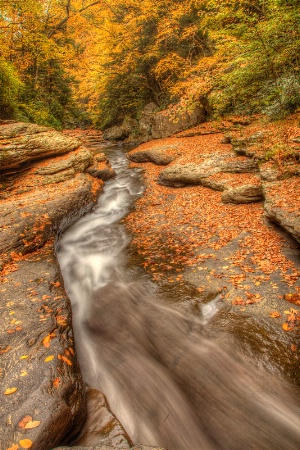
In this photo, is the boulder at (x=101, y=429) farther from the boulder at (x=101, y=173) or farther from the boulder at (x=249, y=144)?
the boulder at (x=101, y=173)

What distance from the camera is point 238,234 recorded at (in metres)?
6.47

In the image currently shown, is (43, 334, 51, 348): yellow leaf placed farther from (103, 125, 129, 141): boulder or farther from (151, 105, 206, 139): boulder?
(103, 125, 129, 141): boulder

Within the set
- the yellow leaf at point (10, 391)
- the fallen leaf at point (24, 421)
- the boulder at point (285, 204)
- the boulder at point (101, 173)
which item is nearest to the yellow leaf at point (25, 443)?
the fallen leaf at point (24, 421)

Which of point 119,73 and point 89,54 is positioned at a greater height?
point 89,54

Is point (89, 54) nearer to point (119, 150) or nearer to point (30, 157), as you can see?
point (119, 150)

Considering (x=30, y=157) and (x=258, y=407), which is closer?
(x=258, y=407)

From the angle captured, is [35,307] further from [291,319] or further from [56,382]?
[291,319]

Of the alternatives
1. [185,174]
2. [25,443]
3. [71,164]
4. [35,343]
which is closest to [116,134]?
[71,164]

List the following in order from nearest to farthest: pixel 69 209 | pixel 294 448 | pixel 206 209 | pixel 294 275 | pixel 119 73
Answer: pixel 294 448
pixel 294 275
pixel 206 209
pixel 69 209
pixel 119 73

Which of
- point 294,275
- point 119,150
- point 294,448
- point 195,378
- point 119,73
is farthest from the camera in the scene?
point 119,150

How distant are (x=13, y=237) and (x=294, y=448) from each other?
6509 millimetres

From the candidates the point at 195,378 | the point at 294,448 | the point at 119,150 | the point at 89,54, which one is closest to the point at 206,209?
the point at 195,378

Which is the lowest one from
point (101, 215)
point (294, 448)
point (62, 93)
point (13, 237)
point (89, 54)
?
point (294, 448)

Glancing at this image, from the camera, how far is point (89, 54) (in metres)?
19.1
